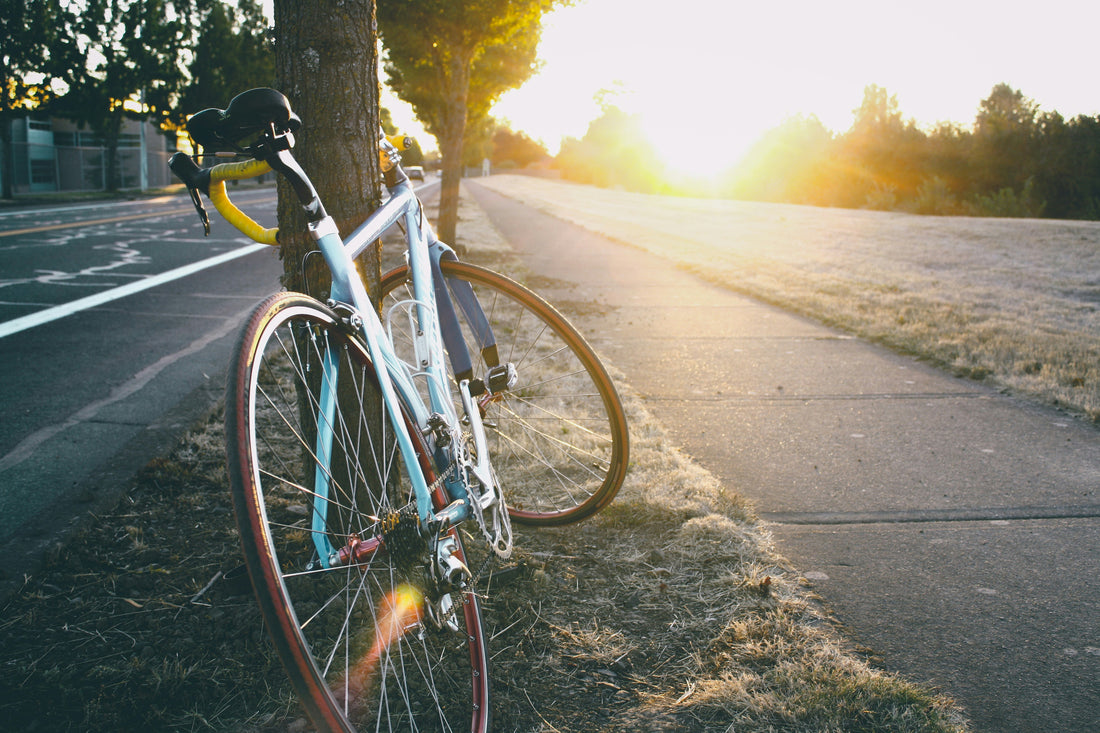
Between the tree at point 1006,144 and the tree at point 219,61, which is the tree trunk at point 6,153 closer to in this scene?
the tree at point 219,61

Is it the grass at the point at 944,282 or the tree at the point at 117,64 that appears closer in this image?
the grass at the point at 944,282

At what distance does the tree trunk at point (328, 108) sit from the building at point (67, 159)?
1315 inches

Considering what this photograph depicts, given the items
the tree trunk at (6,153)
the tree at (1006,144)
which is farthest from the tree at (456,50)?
the tree at (1006,144)

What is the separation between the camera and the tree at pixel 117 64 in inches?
1213

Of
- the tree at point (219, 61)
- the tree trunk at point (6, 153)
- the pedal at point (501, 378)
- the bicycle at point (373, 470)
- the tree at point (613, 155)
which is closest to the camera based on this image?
the bicycle at point (373, 470)

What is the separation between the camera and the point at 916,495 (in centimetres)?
322

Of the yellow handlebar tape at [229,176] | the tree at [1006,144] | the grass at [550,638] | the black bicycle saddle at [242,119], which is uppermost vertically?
the tree at [1006,144]

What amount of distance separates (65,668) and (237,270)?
8444 mm

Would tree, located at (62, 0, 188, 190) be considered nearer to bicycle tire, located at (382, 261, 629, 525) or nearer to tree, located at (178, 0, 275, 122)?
tree, located at (178, 0, 275, 122)

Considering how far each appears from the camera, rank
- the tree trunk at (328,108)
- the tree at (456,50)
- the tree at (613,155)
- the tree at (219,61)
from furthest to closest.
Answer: the tree at (613,155) < the tree at (219,61) < the tree at (456,50) < the tree trunk at (328,108)

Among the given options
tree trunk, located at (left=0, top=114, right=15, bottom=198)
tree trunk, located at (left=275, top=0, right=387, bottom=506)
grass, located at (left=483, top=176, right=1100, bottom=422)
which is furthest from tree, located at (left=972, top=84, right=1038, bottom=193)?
tree trunk, located at (left=0, top=114, right=15, bottom=198)

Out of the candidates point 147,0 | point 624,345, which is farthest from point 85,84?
point 624,345

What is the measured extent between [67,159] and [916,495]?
40318 mm

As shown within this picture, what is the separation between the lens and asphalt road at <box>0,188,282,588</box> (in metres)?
3.01
